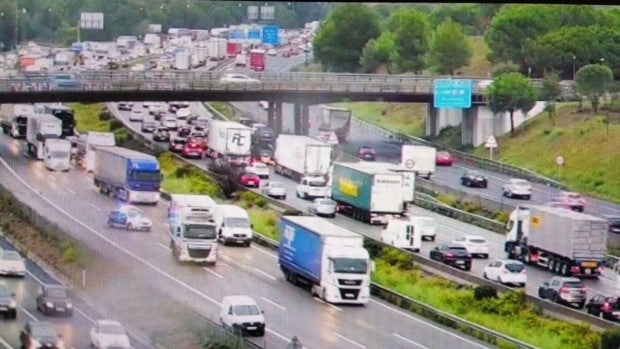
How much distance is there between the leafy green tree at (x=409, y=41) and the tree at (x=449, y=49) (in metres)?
0.07

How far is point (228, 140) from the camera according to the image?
27.3 feet

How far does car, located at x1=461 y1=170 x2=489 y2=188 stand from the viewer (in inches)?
358

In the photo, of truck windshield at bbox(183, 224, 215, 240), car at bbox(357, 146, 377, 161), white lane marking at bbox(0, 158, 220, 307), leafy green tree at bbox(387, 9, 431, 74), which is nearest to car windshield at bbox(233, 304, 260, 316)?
white lane marking at bbox(0, 158, 220, 307)

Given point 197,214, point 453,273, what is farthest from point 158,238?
point 453,273

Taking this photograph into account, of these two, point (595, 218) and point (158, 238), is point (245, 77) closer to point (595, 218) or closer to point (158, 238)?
point (158, 238)

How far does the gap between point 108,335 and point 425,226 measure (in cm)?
252

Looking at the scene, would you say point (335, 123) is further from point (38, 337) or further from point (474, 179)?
point (38, 337)

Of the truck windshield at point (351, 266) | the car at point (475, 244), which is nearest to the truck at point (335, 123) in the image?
the car at point (475, 244)

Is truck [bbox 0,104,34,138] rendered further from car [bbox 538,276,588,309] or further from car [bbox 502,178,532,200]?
car [bbox 502,178,532,200]

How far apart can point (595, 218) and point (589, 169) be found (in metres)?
0.26

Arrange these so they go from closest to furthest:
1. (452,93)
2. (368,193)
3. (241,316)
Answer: (241,316) → (368,193) → (452,93)

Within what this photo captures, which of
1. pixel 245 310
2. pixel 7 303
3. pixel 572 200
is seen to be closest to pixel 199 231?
pixel 245 310

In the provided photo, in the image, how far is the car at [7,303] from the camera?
21.2 feet

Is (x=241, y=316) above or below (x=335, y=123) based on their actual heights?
below
